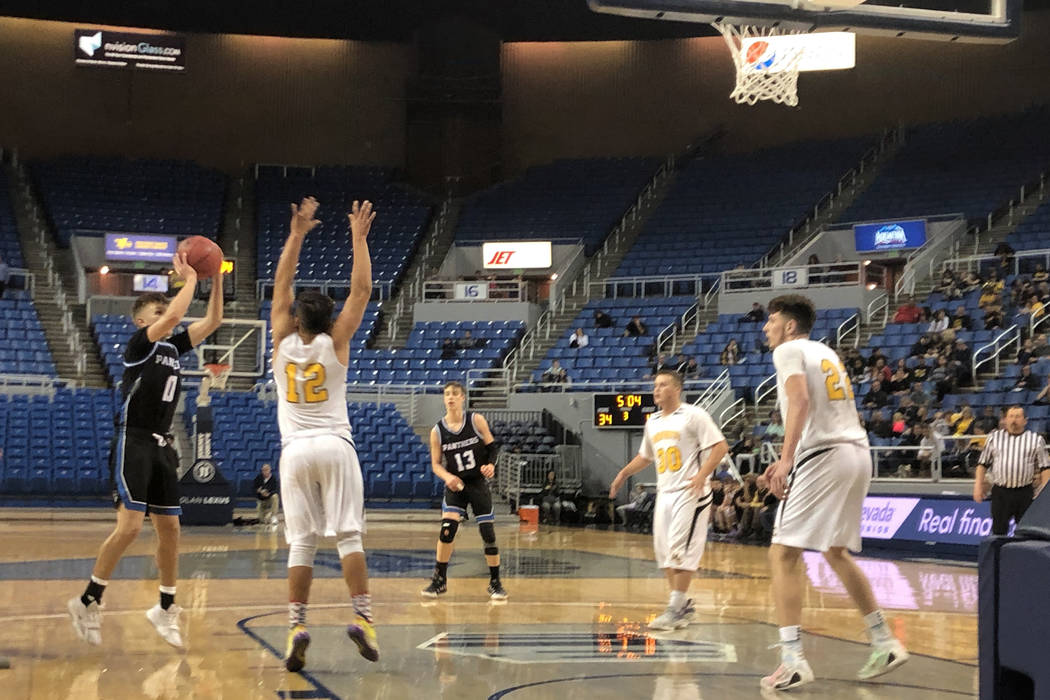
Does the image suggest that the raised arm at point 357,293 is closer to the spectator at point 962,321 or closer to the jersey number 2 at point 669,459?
the jersey number 2 at point 669,459

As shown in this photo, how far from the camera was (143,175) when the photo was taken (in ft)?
117

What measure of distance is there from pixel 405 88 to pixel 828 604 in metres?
29.4

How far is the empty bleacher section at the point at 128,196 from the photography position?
110 ft

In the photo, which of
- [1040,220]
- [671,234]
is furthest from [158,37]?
[1040,220]

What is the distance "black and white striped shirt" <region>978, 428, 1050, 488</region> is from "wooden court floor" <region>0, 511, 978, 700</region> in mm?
1167

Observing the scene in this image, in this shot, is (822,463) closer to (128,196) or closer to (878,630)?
(878,630)

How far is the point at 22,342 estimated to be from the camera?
2773cm

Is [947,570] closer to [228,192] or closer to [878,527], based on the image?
[878,527]

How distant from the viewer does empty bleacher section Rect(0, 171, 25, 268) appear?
31.5 metres

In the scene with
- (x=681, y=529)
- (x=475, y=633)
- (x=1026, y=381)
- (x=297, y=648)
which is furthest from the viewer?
(x=1026, y=381)

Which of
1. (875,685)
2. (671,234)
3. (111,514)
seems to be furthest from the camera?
(671,234)

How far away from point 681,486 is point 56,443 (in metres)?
17.6

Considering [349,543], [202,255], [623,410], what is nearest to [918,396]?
[623,410]

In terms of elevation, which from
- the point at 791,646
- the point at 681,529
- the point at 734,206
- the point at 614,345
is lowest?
the point at 791,646
